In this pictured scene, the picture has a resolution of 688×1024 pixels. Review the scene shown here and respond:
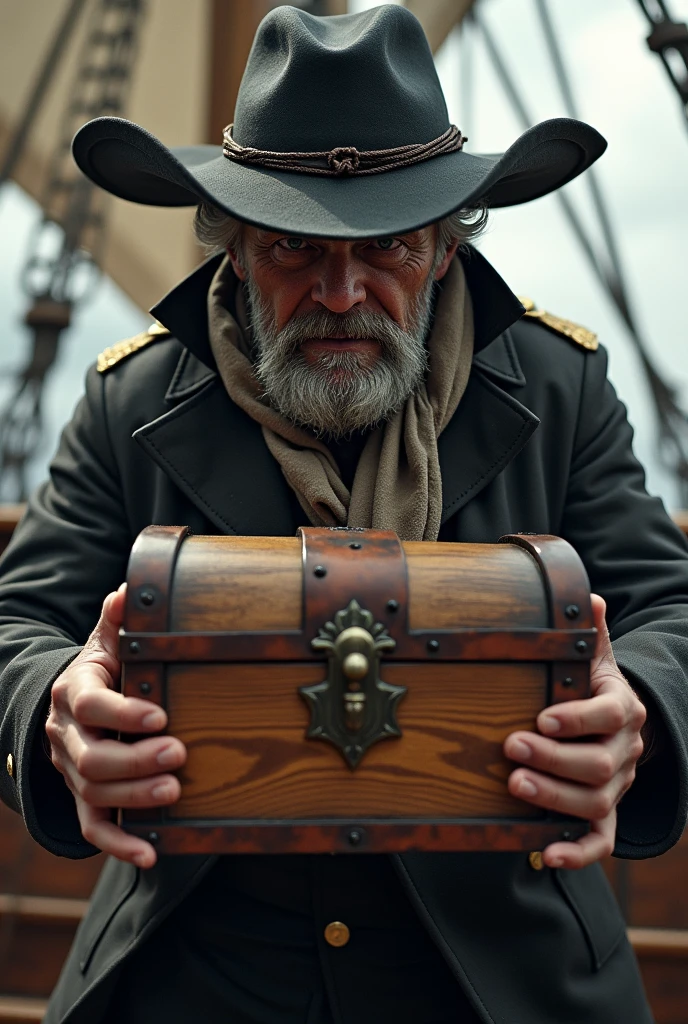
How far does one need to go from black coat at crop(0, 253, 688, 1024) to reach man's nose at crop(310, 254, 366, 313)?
31cm

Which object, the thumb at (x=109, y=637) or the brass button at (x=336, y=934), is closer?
the thumb at (x=109, y=637)

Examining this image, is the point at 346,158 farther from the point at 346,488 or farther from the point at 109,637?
the point at 109,637

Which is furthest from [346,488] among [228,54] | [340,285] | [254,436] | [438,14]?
[438,14]

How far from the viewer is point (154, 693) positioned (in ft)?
4.62

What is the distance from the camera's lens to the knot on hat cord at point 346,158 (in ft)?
5.84

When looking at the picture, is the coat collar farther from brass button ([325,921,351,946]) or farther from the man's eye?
brass button ([325,921,351,946])

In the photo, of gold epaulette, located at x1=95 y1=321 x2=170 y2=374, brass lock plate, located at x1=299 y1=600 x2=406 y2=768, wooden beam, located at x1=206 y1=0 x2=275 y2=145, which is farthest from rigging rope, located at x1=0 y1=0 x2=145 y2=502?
brass lock plate, located at x1=299 y1=600 x2=406 y2=768

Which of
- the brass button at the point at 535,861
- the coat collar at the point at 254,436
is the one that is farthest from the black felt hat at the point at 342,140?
the brass button at the point at 535,861

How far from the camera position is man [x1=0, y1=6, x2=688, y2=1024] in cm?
173

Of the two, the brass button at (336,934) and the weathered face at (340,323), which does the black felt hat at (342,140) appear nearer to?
the weathered face at (340,323)

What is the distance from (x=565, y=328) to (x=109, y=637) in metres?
1.15

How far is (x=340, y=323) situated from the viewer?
1.84m

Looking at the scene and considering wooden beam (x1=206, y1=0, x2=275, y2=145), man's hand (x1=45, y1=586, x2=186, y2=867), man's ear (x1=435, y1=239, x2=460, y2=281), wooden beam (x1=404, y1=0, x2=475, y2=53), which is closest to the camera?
man's hand (x1=45, y1=586, x2=186, y2=867)

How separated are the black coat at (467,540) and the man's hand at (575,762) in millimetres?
233
